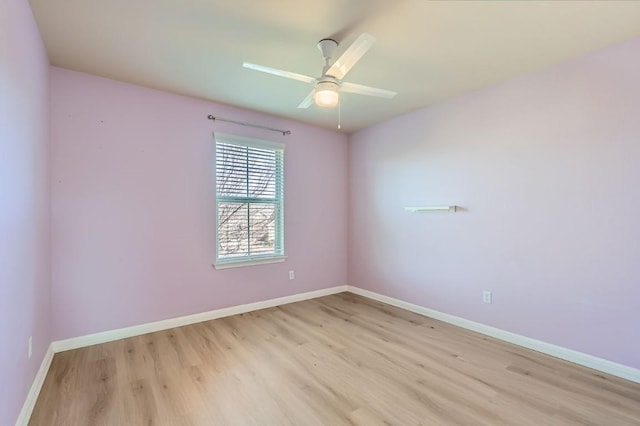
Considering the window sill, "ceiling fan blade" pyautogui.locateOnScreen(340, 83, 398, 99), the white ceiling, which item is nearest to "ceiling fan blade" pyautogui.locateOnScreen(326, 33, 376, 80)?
"ceiling fan blade" pyautogui.locateOnScreen(340, 83, 398, 99)

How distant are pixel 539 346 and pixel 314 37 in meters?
3.15

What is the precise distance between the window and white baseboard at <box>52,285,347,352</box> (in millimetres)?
539

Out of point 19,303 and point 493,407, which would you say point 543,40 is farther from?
point 19,303

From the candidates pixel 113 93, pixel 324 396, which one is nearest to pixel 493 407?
pixel 324 396

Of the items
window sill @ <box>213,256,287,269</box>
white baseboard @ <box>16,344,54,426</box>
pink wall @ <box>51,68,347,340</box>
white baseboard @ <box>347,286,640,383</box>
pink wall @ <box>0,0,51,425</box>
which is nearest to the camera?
pink wall @ <box>0,0,51,425</box>

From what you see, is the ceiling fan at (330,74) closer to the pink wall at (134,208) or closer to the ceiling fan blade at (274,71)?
the ceiling fan blade at (274,71)

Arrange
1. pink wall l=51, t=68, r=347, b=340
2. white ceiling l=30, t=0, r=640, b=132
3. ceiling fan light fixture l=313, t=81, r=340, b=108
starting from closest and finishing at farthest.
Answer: white ceiling l=30, t=0, r=640, b=132
ceiling fan light fixture l=313, t=81, r=340, b=108
pink wall l=51, t=68, r=347, b=340

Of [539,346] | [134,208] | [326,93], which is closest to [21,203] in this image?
[134,208]

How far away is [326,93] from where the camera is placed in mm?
2076

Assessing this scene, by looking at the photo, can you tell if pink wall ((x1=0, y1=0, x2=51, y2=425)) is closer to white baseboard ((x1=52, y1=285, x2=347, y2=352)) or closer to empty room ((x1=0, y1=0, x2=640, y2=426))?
empty room ((x1=0, y1=0, x2=640, y2=426))

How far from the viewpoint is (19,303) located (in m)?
1.69

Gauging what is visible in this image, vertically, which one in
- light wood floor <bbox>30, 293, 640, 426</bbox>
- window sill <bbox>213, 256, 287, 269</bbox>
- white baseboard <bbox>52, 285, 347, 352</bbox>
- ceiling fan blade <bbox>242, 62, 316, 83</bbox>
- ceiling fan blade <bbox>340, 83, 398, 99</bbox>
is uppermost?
ceiling fan blade <bbox>242, 62, 316, 83</bbox>

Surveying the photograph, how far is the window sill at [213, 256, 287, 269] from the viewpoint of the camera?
3.46 metres

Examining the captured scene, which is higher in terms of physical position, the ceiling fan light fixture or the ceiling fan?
the ceiling fan
